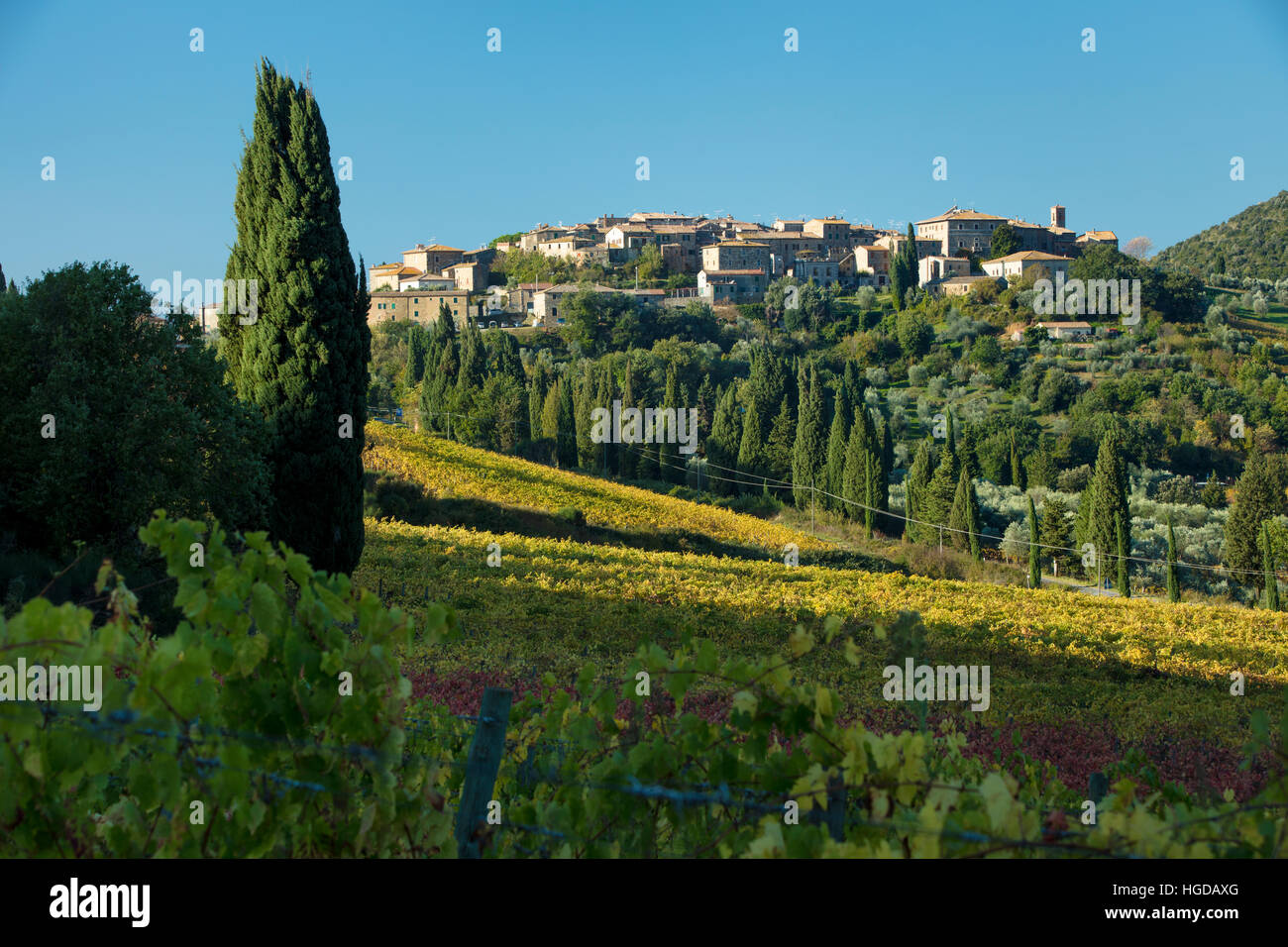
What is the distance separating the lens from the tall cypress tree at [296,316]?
14516 mm

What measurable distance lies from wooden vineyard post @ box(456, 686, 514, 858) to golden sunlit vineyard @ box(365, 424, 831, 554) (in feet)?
85.7

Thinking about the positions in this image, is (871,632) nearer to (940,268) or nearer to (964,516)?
(964,516)

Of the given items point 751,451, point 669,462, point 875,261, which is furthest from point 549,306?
point 669,462

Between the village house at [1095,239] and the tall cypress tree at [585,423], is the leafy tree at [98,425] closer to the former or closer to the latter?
the tall cypress tree at [585,423]

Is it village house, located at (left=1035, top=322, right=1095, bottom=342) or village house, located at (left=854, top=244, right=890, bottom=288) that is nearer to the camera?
village house, located at (left=1035, top=322, right=1095, bottom=342)

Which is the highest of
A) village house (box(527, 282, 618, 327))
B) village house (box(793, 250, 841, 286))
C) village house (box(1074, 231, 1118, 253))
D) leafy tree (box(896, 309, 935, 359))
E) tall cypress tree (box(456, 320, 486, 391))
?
village house (box(1074, 231, 1118, 253))

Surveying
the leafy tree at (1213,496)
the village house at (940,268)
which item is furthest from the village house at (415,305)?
the leafy tree at (1213,496)

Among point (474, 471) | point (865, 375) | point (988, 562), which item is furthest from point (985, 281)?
point (474, 471)

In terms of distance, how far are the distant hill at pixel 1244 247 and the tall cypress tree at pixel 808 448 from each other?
79.1 meters

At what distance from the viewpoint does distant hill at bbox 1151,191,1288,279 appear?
10969 centimetres

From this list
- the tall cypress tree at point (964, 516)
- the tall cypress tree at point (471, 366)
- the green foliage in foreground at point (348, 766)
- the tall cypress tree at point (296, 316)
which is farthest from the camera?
the tall cypress tree at point (471, 366)

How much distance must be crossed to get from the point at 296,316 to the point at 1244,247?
135 m

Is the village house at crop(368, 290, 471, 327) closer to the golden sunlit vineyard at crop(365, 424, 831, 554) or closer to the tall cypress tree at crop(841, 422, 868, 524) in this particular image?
the tall cypress tree at crop(841, 422, 868, 524)

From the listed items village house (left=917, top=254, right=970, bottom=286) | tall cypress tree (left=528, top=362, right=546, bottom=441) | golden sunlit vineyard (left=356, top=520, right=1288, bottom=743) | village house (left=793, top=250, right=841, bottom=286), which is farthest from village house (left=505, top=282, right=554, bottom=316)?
golden sunlit vineyard (left=356, top=520, right=1288, bottom=743)
